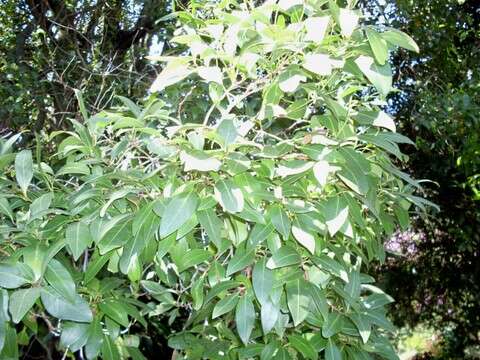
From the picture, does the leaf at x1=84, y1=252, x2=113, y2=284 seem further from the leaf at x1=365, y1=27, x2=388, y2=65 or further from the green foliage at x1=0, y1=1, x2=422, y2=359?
the leaf at x1=365, y1=27, x2=388, y2=65

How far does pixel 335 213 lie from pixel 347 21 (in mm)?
338

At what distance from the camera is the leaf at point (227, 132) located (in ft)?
3.21

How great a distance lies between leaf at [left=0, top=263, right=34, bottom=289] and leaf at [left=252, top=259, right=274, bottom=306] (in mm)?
391

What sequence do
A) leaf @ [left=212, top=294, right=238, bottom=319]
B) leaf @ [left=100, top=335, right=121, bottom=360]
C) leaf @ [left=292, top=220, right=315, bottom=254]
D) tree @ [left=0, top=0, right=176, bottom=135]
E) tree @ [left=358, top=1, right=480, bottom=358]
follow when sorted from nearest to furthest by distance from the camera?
leaf @ [left=292, top=220, right=315, bottom=254] < leaf @ [left=212, top=294, right=238, bottom=319] < leaf @ [left=100, top=335, right=121, bottom=360] < tree @ [left=0, top=0, right=176, bottom=135] < tree @ [left=358, top=1, right=480, bottom=358]

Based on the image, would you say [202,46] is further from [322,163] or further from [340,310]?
[340,310]

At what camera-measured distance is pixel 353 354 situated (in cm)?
123

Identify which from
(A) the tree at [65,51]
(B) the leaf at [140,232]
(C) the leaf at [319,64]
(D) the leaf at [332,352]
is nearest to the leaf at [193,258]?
(B) the leaf at [140,232]

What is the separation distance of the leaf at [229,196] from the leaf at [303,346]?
1.21 ft

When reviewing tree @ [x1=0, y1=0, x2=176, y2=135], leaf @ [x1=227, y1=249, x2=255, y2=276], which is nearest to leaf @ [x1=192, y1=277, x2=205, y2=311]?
leaf @ [x1=227, y1=249, x2=255, y2=276]

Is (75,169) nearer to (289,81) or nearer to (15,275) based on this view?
(15,275)

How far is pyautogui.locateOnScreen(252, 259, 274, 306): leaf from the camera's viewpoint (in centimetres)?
103

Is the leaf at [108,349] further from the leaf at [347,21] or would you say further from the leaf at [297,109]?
the leaf at [347,21]

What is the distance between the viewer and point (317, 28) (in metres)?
1.02

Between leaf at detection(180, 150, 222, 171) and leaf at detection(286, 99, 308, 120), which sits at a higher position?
leaf at detection(180, 150, 222, 171)
